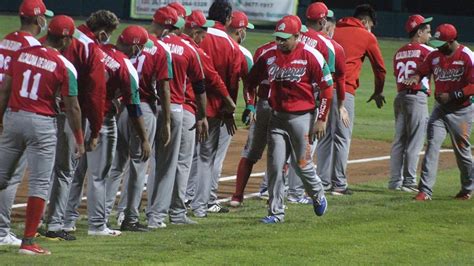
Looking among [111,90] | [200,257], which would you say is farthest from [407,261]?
[111,90]

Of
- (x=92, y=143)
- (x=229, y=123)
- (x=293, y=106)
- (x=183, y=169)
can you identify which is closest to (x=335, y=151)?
(x=229, y=123)

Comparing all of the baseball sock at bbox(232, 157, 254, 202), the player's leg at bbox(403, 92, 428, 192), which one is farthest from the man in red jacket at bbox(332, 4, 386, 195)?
the baseball sock at bbox(232, 157, 254, 202)

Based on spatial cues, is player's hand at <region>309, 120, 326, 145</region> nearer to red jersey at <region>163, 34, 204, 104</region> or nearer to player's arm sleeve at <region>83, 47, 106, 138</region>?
red jersey at <region>163, 34, 204, 104</region>

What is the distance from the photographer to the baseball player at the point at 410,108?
48.5 ft

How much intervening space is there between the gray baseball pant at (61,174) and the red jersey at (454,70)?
4955 mm

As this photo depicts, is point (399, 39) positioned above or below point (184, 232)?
below

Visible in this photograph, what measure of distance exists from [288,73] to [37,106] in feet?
9.54

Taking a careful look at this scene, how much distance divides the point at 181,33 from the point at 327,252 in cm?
282

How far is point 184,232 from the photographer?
11016mm

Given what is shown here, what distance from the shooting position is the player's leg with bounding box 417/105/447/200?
13.9 meters

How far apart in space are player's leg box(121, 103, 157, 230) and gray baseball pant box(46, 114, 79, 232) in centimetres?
54

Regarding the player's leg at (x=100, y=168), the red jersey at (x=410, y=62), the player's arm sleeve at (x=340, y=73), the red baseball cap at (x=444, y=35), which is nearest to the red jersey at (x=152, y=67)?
the player's leg at (x=100, y=168)

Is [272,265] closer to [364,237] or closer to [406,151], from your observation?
[364,237]

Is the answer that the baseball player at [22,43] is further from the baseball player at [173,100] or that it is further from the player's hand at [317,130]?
the player's hand at [317,130]
